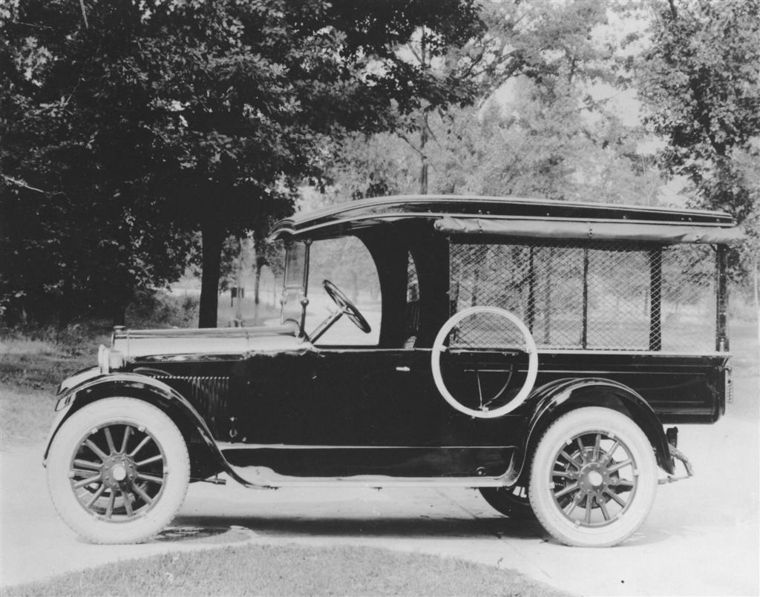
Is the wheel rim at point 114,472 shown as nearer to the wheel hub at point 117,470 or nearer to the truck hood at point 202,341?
the wheel hub at point 117,470

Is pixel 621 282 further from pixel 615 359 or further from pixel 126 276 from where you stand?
pixel 126 276

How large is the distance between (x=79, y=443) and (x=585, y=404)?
3.25m

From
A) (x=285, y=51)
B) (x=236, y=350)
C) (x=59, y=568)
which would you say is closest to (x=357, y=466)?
(x=236, y=350)

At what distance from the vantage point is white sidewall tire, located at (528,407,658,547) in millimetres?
5434

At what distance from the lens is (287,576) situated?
14.5 ft

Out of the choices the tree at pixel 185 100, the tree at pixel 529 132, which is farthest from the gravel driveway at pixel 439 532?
the tree at pixel 529 132

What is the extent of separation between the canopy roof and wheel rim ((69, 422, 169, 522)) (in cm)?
165

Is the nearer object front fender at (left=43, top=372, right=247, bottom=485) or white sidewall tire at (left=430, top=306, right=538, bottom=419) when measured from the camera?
front fender at (left=43, top=372, right=247, bottom=485)

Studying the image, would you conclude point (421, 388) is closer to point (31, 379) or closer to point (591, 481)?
point (591, 481)

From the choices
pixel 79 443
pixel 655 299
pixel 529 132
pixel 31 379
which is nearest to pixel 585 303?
pixel 655 299

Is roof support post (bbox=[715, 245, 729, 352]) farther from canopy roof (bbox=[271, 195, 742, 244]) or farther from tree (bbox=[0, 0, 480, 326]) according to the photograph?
tree (bbox=[0, 0, 480, 326])

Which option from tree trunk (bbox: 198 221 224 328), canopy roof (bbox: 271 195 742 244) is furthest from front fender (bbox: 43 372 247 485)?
tree trunk (bbox: 198 221 224 328)

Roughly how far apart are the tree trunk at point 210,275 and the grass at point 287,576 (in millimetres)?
10821

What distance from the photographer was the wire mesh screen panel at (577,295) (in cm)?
577
